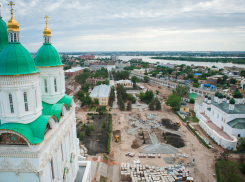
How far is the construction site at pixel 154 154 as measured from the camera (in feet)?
71.9

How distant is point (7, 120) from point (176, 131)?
30.7 metres

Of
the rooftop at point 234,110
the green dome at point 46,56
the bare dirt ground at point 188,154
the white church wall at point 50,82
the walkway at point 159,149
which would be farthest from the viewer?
the rooftop at point 234,110

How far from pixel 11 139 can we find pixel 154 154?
68.9ft

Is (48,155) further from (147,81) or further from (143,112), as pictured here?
(147,81)

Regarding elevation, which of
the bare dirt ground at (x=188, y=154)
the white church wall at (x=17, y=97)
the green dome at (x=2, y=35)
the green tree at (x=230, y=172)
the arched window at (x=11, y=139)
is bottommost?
the bare dirt ground at (x=188, y=154)

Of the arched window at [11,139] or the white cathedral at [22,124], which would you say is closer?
the white cathedral at [22,124]

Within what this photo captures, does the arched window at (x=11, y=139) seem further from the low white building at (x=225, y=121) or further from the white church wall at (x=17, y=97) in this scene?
the low white building at (x=225, y=121)

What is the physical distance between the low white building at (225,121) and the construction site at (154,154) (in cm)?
312

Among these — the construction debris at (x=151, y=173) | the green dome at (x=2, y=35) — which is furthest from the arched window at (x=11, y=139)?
the construction debris at (x=151, y=173)

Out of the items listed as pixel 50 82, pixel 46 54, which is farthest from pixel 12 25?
pixel 50 82

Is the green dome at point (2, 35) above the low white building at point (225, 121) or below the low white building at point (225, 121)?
above

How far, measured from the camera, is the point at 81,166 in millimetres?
19422

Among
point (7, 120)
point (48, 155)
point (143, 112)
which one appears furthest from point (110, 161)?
point (143, 112)

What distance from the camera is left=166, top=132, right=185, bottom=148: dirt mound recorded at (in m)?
29.7
